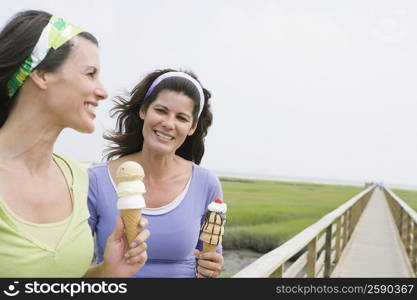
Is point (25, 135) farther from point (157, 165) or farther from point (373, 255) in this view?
point (373, 255)

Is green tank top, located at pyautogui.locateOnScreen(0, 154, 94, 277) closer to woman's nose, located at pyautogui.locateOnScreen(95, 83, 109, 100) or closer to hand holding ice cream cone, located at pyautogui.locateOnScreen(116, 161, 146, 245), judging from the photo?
hand holding ice cream cone, located at pyautogui.locateOnScreen(116, 161, 146, 245)

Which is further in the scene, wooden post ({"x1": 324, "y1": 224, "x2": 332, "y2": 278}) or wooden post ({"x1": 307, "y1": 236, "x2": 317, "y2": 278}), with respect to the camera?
wooden post ({"x1": 324, "y1": 224, "x2": 332, "y2": 278})

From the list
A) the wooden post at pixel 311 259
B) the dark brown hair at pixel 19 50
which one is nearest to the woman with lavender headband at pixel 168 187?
the dark brown hair at pixel 19 50

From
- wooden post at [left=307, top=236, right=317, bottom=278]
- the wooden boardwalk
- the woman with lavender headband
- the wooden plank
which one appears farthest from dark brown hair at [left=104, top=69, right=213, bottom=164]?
the wooden boardwalk

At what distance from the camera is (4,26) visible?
3.64 ft

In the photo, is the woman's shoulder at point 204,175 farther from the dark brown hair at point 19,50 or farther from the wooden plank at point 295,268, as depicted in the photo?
the wooden plank at point 295,268

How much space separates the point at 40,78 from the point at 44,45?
2.8 inches

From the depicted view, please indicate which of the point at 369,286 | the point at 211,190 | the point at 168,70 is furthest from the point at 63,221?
the point at 369,286

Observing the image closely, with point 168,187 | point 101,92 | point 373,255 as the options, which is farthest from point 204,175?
point 373,255

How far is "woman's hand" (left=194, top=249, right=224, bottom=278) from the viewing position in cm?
150

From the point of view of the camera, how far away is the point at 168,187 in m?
1.60

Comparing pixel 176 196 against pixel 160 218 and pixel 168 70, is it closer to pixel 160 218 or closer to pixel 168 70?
pixel 160 218

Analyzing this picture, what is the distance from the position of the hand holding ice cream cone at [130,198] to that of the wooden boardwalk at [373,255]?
5071 mm

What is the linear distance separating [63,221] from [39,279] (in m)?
0.13
